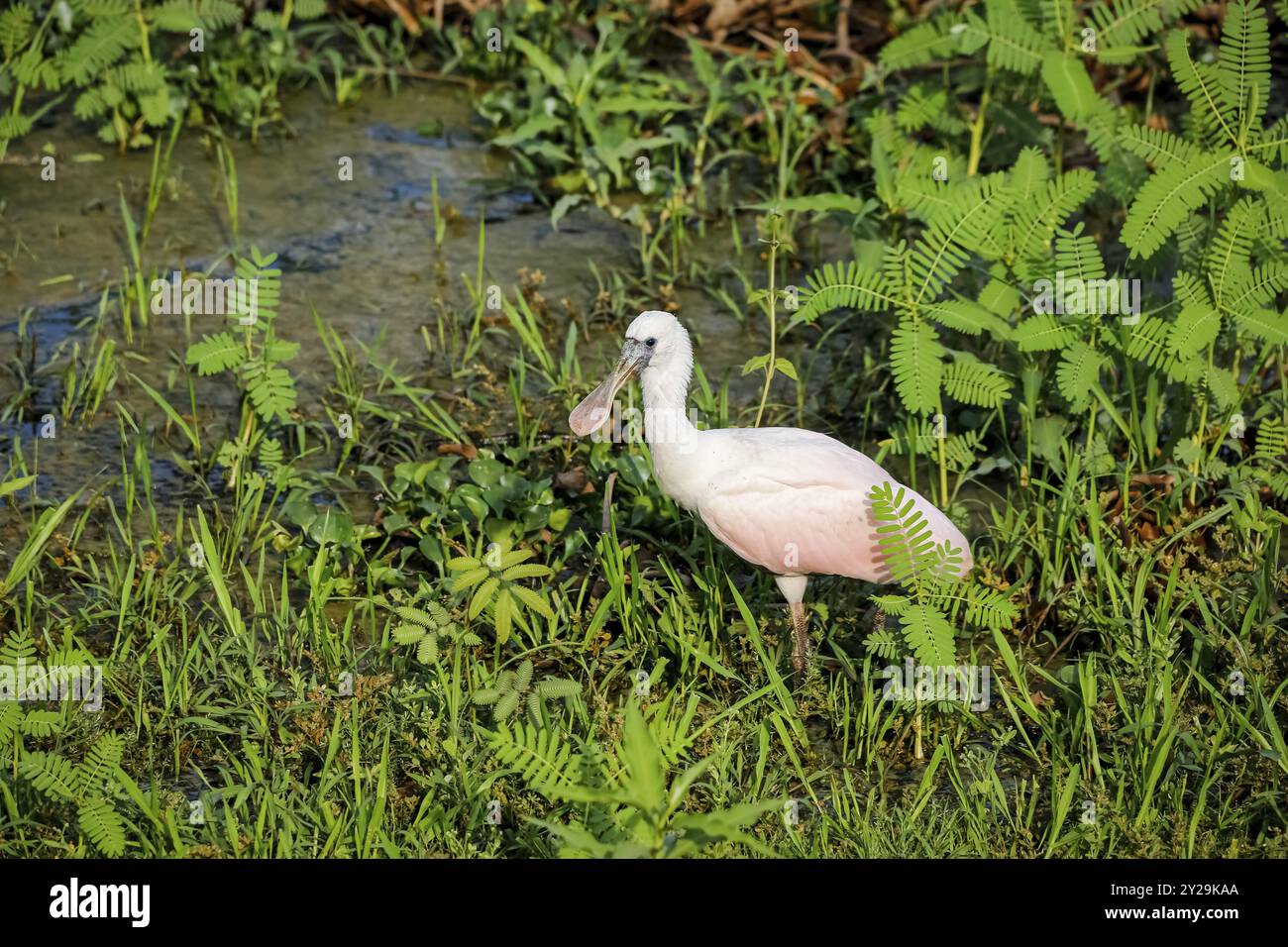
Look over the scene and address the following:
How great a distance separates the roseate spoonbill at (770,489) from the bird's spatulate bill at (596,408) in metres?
0.13

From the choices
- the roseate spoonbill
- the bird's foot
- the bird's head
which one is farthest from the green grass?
the bird's head

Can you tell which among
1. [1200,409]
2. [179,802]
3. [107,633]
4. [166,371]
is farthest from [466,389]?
[1200,409]

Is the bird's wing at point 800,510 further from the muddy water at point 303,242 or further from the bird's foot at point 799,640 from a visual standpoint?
the muddy water at point 303,242

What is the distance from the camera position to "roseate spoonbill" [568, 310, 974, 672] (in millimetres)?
4512

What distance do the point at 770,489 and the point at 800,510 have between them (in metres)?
0.10

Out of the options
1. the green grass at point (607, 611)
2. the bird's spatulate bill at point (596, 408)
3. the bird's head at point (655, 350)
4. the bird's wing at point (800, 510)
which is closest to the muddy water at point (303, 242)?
the green grass at point (607, 611)

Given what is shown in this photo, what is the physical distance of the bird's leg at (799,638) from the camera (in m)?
4.60

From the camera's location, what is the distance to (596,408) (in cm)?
480

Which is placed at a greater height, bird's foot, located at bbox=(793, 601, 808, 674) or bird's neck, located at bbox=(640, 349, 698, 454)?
bird's neck, located at bbox=(640, 349, 698, 454)

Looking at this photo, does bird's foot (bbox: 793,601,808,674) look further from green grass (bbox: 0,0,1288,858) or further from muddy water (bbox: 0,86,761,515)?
muddy water (bbox: 0,86,761,515)

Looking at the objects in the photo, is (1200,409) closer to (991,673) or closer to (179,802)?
(991,673)

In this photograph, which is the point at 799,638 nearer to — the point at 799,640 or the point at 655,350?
the point at 799,640

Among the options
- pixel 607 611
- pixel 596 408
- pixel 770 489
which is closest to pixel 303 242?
pixel 596 408

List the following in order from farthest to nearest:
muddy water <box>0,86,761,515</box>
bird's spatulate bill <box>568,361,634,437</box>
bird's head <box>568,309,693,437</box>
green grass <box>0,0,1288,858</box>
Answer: muddy water <box>0,86,761,515</box>
bird's spatulate bill <box>568,361,634,437</box>
bird's head <box>568,309,693,437</box>
green grass <box>0,0,1288,858</box>
